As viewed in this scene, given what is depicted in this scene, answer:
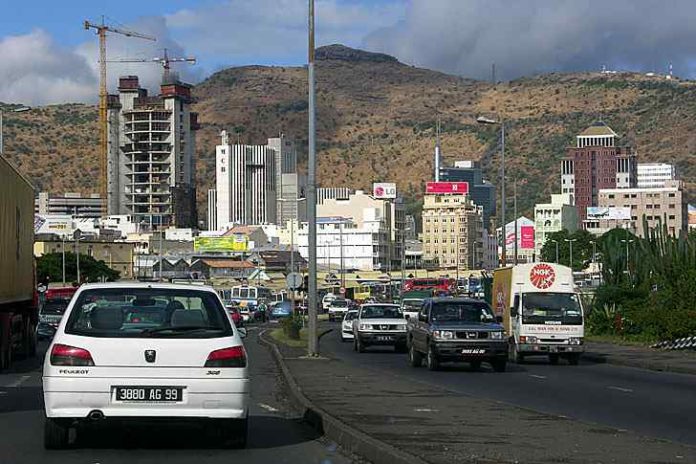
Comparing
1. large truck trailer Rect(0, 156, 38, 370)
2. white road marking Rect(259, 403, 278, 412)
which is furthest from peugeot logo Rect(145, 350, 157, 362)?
large truck trailer Rect(0, 156, 38, 370)

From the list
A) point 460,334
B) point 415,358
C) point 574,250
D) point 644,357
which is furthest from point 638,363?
point 574,250

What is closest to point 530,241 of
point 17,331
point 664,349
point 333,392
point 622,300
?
point 622,300

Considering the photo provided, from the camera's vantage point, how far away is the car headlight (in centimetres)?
3142

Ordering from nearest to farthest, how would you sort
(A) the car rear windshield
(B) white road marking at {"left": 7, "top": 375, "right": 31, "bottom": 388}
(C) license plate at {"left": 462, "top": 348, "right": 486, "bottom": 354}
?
1. (A) the car rear windshield
2. (B) white road marking at {"left": 7, "top": 375, "right": 31, "bottom": 388}
3. (C) license plate at {"left": 462, "top": 348, "right": 486, "bottom": 354}

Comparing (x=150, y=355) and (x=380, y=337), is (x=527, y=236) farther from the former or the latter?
(x=150, y=355)

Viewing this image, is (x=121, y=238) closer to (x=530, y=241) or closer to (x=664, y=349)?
(x=530, y=241)

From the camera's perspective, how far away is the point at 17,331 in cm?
3334

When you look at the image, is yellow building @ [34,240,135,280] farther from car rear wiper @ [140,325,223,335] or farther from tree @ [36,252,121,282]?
car rear wiper @ [140,325,223,335]

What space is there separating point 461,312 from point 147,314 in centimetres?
1935

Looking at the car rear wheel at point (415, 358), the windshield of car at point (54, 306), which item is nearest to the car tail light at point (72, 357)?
the car rear wheel at point (415, 358)

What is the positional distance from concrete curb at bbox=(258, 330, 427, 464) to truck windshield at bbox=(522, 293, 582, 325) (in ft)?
54.5

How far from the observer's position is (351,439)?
1491cm

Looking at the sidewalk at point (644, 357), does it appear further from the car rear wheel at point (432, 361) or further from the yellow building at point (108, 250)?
the yellow building at point (108, 250)

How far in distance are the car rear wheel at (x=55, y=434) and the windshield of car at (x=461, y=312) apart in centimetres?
1891
